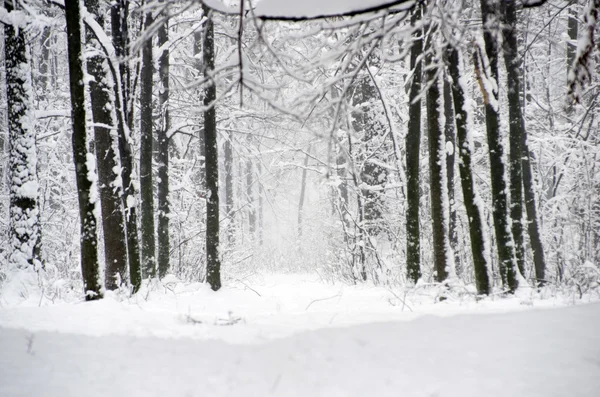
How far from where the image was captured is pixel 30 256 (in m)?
7.78

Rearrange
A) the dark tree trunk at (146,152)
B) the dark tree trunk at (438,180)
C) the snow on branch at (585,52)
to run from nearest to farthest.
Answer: the snow on branch at (585,52)
the dark tree trunk at (438,180)
the dark tree trunk at (146,152)

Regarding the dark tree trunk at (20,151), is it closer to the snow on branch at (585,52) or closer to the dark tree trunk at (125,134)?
the dark tree trunk at (125,134)

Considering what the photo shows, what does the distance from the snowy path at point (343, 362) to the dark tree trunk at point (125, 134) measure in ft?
15.3

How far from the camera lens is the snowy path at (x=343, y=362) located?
2352 mm

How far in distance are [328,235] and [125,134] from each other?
8274 mm

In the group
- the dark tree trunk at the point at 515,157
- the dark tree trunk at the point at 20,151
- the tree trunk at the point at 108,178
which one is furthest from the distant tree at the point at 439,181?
the dark tree trunk at the point at 20,151

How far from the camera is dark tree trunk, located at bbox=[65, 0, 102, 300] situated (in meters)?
5.67

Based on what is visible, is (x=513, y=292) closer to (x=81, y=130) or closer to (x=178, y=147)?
(x=81, y=130)

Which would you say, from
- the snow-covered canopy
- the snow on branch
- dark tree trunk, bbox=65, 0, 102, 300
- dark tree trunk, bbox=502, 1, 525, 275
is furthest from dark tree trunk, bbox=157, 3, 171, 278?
the snow on branch

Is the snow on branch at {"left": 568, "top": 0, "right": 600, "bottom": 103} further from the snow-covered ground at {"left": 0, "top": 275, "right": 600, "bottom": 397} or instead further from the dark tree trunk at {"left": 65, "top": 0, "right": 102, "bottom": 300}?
the dark tree trunk at {"left": 65, "top": 0, "right": 102, "bottom": 300}

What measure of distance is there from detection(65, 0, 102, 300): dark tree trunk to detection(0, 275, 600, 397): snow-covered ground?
2.47m

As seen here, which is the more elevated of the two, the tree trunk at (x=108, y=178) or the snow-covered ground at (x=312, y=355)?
the tree trunk at (x=108, y=178)

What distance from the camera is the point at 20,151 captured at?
25.5 ft

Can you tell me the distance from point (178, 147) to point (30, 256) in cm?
921
